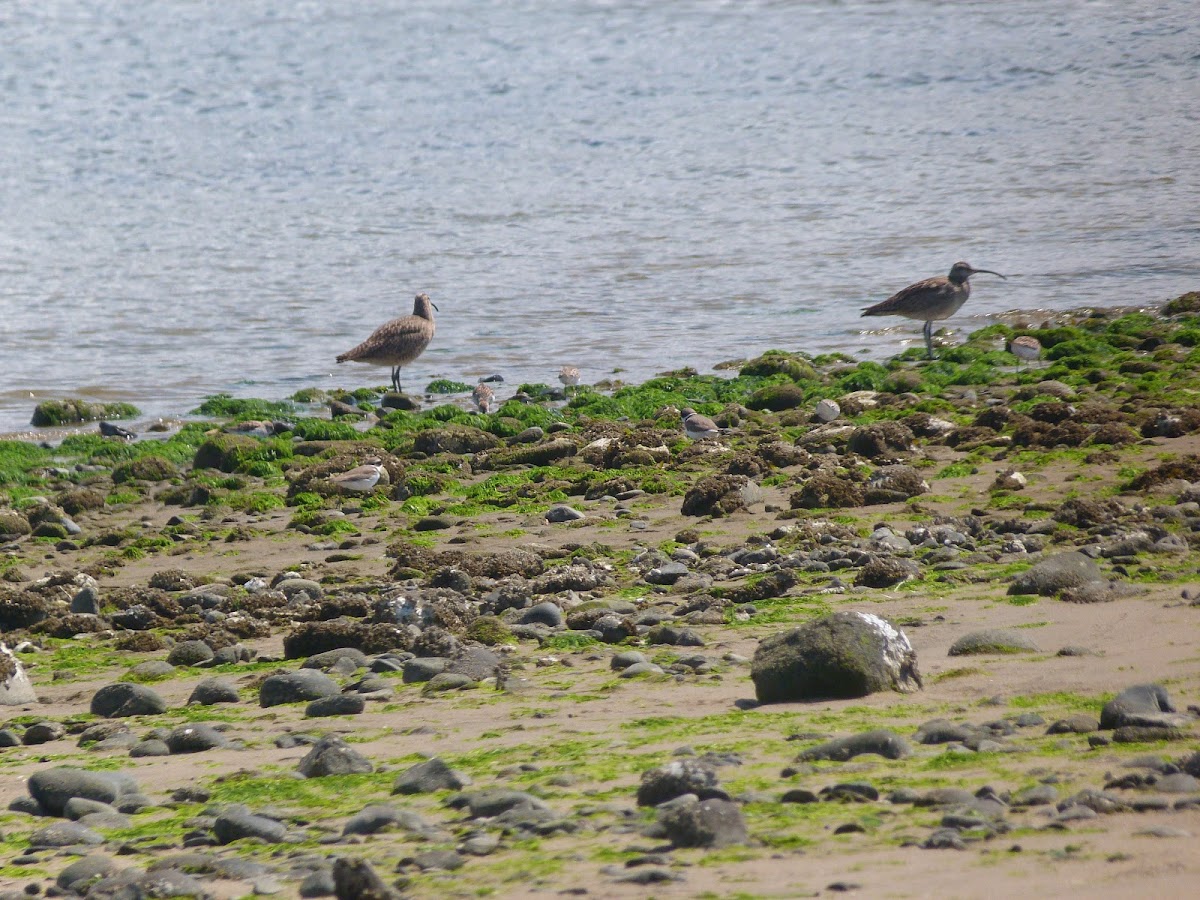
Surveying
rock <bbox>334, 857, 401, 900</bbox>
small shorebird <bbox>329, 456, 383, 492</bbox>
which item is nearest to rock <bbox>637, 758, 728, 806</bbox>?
rock <bbox>334, 857, 401, 900</bbox>

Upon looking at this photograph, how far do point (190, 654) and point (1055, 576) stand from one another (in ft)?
13.1

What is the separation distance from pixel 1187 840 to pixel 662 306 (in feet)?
53.5

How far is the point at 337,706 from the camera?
581 centimetres

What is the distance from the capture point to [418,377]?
16578 mm

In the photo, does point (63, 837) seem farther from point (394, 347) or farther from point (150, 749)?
point (394, 347)

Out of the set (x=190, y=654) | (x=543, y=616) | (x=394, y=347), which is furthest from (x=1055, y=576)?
(x=394, y=347)

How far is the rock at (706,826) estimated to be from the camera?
3.73 meters

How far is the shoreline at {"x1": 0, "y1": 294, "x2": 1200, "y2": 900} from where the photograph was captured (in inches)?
149

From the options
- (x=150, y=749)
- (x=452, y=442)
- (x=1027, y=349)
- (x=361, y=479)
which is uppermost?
(x=1027, y=349)

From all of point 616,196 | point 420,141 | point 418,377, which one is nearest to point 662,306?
point 418,377

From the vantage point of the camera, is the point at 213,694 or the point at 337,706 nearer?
the point at 337,706

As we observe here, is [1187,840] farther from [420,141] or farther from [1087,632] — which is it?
[420,141]

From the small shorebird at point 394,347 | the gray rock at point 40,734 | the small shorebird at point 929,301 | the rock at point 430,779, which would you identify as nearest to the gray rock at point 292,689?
the gray rock at point 40,734

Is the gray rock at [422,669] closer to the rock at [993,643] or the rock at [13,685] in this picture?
the rock at [13,685]
